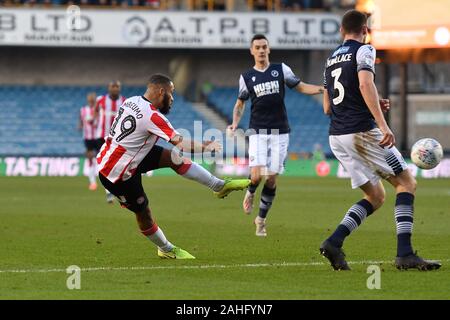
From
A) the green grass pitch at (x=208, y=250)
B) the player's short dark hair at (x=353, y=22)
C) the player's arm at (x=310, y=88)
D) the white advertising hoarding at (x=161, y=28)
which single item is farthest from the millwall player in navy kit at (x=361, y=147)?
the white advertising hoarding at (x=161, y=28)

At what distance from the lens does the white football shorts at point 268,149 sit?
15148mm

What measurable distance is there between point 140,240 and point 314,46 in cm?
2926

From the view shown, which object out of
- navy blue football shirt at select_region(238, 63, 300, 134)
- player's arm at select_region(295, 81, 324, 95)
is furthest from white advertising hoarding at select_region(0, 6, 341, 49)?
player's arm at select_region(295, 81, 324, 95)

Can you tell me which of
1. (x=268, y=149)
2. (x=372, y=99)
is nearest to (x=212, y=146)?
(x=372, y=99)

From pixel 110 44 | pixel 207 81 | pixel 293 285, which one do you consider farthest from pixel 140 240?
pixel 207 81

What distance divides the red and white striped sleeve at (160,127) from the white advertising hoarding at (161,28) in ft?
98.5

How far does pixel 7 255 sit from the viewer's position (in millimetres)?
12023

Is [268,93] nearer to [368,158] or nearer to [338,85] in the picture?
[338,85]

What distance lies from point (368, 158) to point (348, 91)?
65 cm

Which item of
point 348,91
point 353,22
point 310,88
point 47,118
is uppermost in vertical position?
point 47,118

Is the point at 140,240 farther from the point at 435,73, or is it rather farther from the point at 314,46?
the point at 435,73

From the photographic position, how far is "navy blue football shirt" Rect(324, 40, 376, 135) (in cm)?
1030

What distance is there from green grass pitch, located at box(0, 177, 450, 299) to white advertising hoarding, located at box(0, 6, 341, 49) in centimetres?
1772

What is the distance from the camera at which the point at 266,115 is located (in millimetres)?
15320
